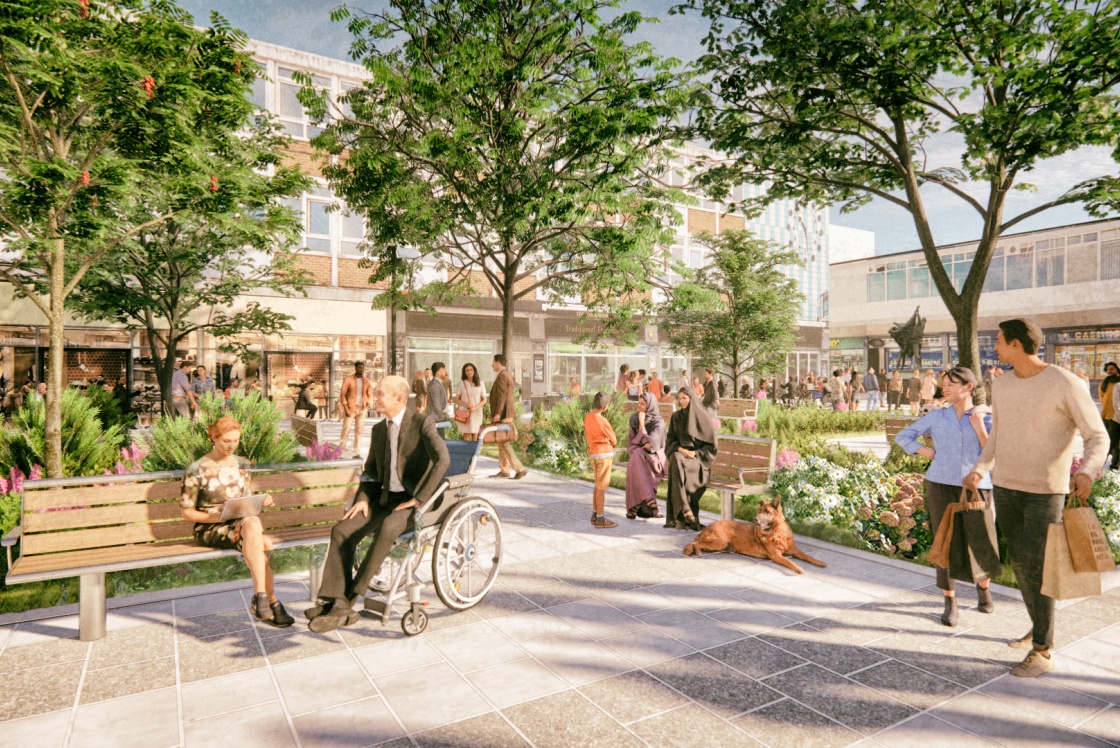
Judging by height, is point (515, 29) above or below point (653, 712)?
above

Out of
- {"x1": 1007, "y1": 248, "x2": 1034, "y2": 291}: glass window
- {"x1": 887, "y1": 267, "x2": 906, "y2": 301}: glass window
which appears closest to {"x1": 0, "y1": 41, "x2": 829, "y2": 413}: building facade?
{"x1": 887, "y1": 267, "x2": 906, "y2": 301}: glass window

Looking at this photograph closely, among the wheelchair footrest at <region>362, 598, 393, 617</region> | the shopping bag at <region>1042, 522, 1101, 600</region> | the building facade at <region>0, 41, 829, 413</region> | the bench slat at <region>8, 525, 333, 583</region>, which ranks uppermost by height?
the building facade at <region>0, 41, 829, 413</region>

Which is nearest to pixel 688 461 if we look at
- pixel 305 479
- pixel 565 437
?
pixel 305 479

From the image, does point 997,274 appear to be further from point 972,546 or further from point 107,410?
point 107,410

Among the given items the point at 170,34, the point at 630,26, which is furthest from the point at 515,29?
the point at 170,34

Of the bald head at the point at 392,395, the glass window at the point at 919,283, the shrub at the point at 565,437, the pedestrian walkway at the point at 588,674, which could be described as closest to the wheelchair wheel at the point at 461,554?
the pedestrian walkway at the point at 588,674

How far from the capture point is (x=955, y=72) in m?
8.77

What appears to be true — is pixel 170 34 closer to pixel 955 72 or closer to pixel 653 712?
pixel 653 712

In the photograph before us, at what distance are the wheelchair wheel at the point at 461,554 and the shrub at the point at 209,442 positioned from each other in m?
2.64

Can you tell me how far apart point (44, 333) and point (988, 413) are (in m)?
23.6

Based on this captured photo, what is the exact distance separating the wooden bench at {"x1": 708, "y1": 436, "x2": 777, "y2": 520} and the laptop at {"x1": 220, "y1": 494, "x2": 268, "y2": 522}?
15.6ft

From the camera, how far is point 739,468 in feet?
25.2

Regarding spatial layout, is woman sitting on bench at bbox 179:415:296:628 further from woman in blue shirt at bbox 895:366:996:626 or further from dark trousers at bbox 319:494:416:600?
woman in blue shirt at bbox 895:366:996:626

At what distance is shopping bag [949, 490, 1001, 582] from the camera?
441 centimetres
